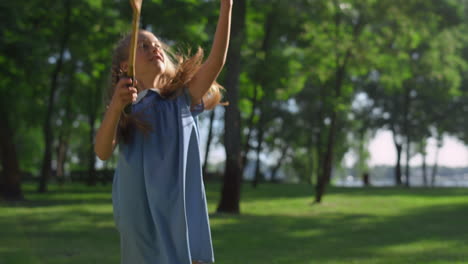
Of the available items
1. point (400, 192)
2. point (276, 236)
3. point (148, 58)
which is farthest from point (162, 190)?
point (400, 192)

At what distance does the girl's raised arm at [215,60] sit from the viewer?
10.6 feet

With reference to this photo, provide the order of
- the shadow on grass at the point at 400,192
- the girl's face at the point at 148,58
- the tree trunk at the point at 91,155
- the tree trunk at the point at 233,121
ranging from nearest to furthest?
the girl's face at the point at 148,58 < the tree trunk at the point at 233,121 < the shadow on grass at the point at 400,192 < the tree trunk at the point at 91,155

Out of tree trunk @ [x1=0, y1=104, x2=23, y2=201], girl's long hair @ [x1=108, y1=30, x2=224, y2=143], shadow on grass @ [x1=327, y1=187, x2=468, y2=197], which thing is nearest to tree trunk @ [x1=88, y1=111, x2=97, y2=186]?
tree trunk @ [x1=0, y1=104, x2=23, y2=201]

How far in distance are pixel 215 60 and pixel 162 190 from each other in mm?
716

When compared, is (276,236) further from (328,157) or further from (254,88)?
(254,88)

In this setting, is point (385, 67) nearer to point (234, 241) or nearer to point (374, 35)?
point (374, 35)

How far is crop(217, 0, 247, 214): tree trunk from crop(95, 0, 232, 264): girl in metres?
13.7

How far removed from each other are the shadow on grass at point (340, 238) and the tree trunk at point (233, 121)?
3.33 ft

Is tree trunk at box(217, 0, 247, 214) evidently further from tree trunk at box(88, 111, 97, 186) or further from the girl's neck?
tree trunk at box(88, 111, 97, 186)

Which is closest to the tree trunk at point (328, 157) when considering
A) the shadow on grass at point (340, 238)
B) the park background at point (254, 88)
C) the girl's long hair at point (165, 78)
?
the park background at point (254, 88)

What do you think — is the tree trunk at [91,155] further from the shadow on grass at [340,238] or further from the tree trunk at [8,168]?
the shadow on grass at [340,238]

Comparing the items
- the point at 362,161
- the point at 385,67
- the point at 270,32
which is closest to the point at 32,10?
the point at 270,32

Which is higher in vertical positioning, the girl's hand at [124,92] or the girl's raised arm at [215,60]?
the girl's raised arm at [215,60]

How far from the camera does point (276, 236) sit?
12367mm
